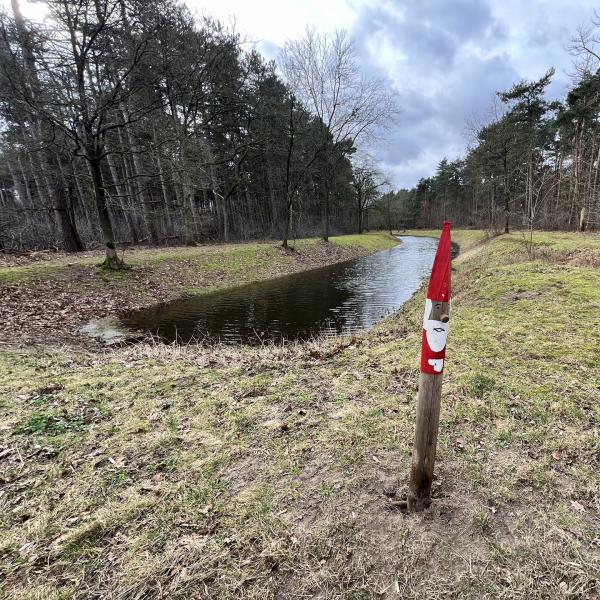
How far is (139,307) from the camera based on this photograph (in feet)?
35.1

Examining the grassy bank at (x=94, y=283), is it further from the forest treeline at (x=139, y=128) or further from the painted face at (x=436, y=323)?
the painted face at (x=436, y=323)

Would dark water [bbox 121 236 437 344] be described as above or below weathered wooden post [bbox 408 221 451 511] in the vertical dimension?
below

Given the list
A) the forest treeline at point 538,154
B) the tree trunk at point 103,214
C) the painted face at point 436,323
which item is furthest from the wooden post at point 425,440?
the forest treeline at point 538,154

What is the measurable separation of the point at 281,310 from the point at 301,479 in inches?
335

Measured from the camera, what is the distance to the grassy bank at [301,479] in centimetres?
202

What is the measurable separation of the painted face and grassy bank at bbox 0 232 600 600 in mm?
1370

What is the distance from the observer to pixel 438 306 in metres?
1.94

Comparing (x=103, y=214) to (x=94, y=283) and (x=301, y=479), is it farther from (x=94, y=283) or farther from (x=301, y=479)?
(x=301, y=479)

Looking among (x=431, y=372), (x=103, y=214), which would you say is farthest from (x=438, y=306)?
(x=103, y=214)

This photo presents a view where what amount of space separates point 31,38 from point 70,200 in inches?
346

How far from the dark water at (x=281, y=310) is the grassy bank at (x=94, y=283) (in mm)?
964

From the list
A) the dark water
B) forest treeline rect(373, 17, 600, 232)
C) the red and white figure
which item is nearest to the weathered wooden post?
the red and white figure

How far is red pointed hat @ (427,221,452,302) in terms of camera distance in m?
1.89

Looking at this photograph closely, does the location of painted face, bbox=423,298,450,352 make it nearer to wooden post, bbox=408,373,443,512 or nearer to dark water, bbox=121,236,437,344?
wooden post, bbox=408,373,443,512
